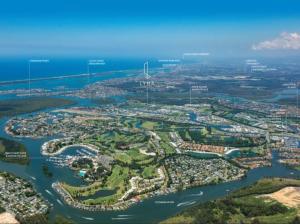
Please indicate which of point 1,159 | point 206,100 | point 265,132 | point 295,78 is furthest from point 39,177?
point 295,78

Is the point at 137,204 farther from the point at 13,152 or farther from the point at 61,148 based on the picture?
the point at 13,152

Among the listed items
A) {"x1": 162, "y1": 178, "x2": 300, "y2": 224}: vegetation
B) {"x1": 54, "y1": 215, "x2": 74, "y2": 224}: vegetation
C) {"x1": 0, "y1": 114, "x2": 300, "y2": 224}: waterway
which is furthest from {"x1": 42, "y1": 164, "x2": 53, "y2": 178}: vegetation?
{"x1": 162, "y1": 178, "x2": 300, "y2": 224}: vegetation

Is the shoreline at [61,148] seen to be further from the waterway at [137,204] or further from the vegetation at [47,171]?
the vegetation at [47,171]

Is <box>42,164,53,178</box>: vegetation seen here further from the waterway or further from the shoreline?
the shoreline

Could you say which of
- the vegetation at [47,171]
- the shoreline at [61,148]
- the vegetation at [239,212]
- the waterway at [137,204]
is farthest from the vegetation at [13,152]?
the vegetation at [239,212]

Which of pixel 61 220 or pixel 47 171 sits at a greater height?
pixel 47 171

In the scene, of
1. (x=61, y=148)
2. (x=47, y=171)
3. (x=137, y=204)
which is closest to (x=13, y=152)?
(x=61, y=148)

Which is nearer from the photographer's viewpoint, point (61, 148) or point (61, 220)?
point (61, 220)

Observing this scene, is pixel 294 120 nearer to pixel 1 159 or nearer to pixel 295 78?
pixel 1 159

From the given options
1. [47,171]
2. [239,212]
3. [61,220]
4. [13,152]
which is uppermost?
[13,152]
